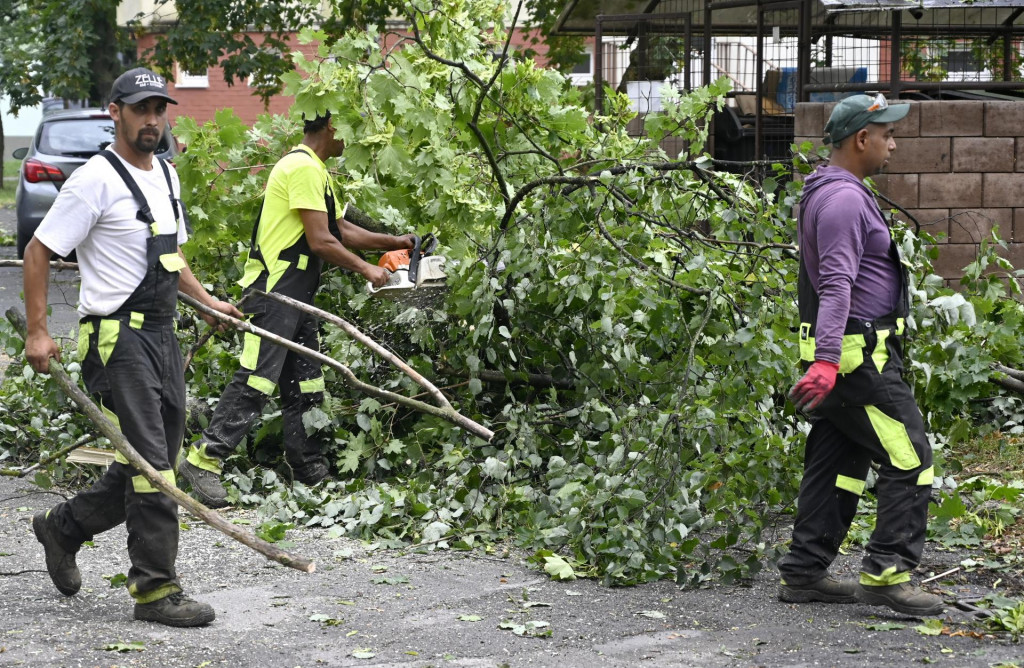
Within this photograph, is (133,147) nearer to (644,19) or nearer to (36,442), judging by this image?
(36,442)

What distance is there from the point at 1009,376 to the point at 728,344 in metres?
2.26

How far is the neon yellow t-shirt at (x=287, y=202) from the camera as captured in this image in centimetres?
593

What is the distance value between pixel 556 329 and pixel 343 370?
132cm

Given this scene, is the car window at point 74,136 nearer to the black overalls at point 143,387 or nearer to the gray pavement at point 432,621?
the gray pavement at point 432,621

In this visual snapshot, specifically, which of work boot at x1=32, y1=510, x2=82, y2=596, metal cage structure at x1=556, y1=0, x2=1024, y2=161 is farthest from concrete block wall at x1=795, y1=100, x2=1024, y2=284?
work boot at x1=32, y1=510, x2=82, y2=596

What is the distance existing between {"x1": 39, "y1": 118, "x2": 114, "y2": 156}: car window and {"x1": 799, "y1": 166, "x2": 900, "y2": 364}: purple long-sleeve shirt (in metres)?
11.6

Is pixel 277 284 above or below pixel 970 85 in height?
below

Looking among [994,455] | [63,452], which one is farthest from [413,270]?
[994,455]

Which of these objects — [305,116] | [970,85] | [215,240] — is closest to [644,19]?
[970,85]

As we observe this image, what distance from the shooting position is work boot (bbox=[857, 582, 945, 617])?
4.38 meters

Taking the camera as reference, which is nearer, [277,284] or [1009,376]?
[277,284]

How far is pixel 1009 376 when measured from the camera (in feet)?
22.2

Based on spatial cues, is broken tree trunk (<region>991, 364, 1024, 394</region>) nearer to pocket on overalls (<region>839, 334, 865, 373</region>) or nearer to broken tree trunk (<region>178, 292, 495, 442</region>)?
pocket on overalls (<region>839, 334, 865, 373</region>)

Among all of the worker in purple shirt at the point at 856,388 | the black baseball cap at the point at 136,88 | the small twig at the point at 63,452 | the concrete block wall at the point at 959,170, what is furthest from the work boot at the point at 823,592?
the concrete block wall at the point at 959,170
